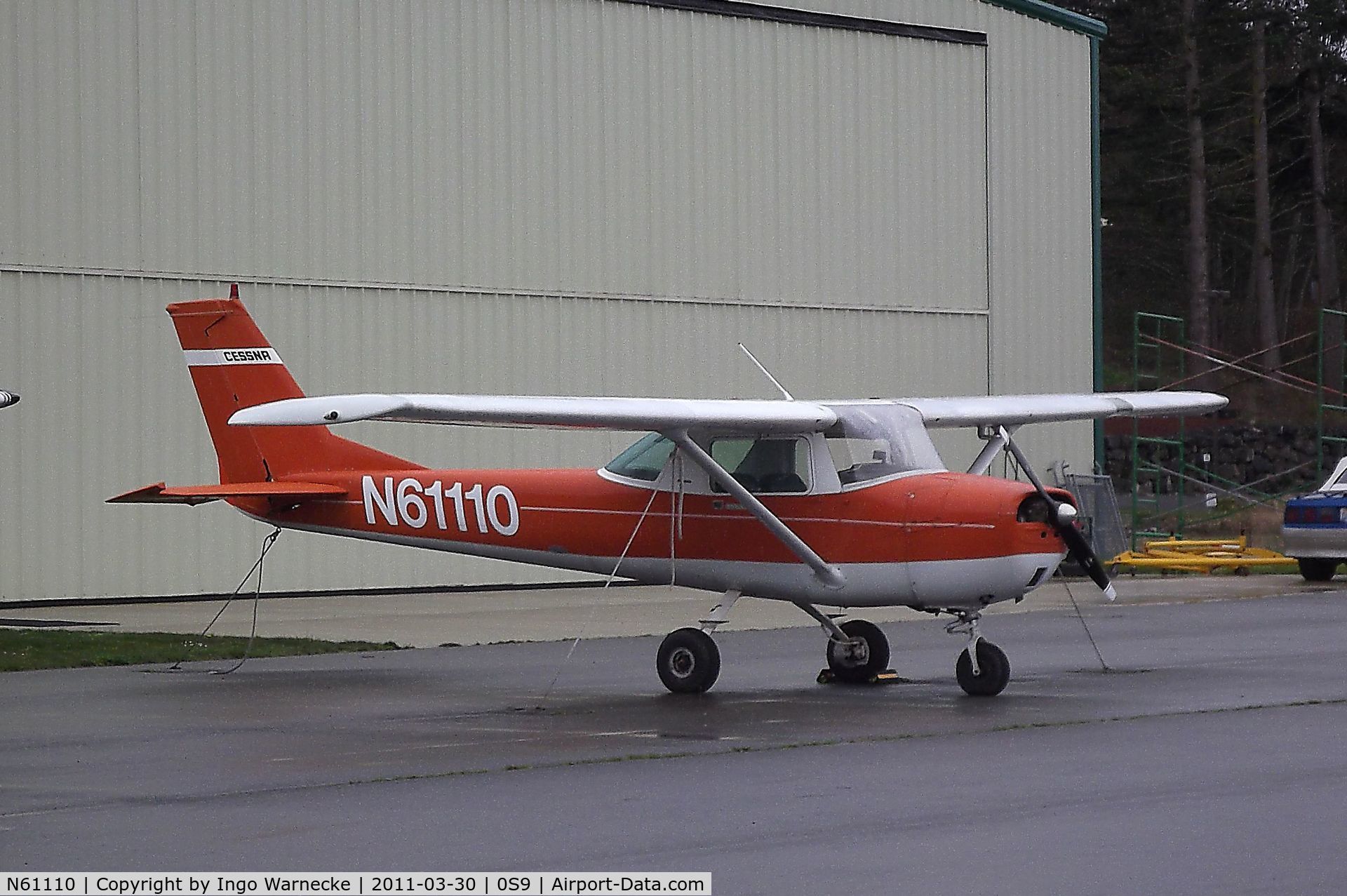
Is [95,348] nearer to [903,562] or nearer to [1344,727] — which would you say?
[903,562]

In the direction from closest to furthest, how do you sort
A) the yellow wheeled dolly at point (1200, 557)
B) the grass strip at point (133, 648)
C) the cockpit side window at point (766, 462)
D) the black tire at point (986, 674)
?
1. the black tire at point (986, 674)
2. the cockpit side window at point (766, 462)
3. the grass strip at point (133, 648)
4. the yellow wheeled dolly at point (1200, 557)

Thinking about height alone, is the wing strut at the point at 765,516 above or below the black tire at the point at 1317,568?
above

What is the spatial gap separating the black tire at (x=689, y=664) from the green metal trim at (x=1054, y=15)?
1937 centimetres

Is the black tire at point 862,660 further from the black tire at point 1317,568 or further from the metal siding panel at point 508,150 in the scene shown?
the black tire at point 1317,568

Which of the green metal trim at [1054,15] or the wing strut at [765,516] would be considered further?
the green metal trim at [1054,15]

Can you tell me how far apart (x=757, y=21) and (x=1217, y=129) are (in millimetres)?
30645

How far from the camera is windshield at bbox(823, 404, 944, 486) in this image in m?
14.4

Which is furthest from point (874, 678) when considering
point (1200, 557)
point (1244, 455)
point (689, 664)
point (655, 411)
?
point (1244, 455)

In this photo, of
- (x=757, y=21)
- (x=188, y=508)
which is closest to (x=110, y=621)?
(x=188, y=508)

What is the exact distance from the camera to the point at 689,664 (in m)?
14.4

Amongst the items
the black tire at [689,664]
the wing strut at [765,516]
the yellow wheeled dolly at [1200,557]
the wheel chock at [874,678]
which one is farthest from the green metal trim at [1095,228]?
the black tire at [689,664]

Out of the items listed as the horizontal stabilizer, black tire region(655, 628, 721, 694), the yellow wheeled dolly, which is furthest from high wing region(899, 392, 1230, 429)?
the yellow wheeled dolly

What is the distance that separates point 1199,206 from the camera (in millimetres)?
52781

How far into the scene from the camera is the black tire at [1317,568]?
26859 millimetres
